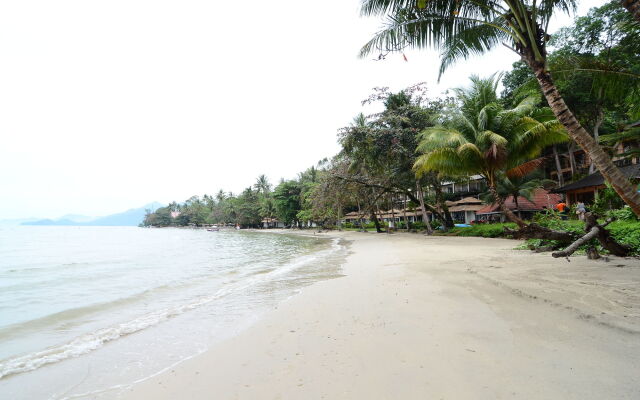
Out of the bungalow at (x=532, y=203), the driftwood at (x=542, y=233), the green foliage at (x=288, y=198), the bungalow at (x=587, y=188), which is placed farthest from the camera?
the green foliage at (x=288, y=198)

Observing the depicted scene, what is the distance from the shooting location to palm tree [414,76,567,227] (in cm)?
1129

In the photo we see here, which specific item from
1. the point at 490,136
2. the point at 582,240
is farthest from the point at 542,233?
the point at 490,136

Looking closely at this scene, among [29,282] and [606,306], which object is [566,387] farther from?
[29,282]

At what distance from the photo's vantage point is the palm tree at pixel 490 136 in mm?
11289

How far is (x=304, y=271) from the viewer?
9.82 m

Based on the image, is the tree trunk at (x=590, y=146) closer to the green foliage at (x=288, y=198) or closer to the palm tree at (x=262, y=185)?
the green foliage at (x=288, y=198)

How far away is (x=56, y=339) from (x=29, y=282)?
7.69m

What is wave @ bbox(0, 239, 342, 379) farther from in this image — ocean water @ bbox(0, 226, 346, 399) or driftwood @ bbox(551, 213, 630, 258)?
driftwood @ bbox(551, 213, 630, 258)

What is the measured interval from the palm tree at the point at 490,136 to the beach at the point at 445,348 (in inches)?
281

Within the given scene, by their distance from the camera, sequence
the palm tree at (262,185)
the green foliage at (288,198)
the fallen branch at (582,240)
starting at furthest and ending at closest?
the palm tree at (262,185) < the green foliage at (288,198) < the fallen branch at (582,240)

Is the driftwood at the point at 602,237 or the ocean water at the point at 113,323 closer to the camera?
the ocean water at the point at 113,323

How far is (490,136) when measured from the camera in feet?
38.1

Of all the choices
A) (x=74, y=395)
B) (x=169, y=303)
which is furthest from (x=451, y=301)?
(x=169, y=303)

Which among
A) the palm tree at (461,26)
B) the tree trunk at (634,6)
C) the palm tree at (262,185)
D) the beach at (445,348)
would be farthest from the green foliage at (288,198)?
the tree trunk at (634,6)
